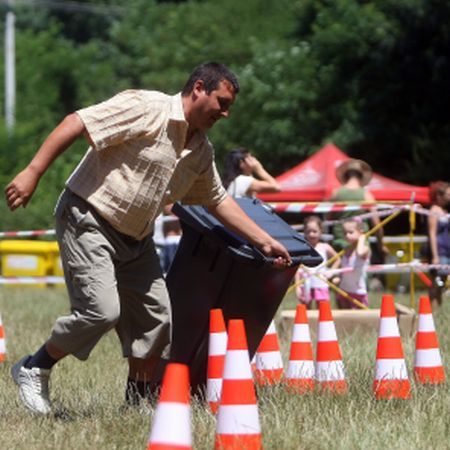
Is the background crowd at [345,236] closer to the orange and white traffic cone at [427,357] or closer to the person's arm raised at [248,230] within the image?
the orange and white traffic cone at [427,357]

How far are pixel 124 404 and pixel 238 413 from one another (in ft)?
4.64

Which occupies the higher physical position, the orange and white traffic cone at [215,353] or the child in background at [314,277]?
the child in background at [314,277]

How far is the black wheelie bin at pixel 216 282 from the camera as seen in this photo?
7059 millimetres

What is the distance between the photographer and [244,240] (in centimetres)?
700

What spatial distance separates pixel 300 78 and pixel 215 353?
29.0 m

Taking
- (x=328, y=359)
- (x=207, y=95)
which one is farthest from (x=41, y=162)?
(x=328, y=359)

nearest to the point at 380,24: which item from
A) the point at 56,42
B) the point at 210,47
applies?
the point at 210,47

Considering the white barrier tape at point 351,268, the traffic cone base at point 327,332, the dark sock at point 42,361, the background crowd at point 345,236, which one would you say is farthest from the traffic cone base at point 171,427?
the white barrier tape at point 351,268

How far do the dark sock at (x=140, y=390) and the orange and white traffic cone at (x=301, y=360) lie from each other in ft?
2.31

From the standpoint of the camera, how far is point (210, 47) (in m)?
43.0

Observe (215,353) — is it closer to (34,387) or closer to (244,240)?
(244,240)

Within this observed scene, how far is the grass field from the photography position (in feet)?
18.0

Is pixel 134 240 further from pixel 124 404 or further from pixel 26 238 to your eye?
pixel 26 238

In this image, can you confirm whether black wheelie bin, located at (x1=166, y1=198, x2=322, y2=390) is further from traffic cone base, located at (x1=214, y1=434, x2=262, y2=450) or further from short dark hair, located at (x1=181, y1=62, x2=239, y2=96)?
traffic cone base, located at (x1=214, y1=434, x2=262, y2=450)
